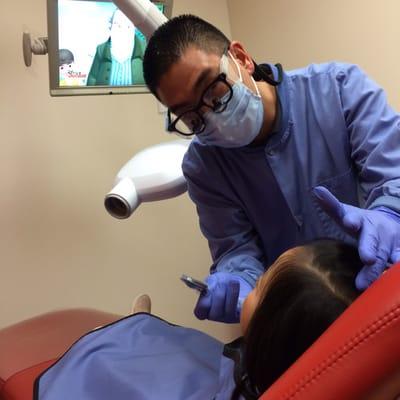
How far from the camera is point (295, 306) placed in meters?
0.74

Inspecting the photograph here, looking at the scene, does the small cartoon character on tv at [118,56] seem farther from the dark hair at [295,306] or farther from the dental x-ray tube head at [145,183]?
the dark hair at [295,306]

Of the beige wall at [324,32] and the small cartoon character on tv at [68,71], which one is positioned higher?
the beige wall at [324,32]

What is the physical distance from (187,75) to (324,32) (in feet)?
4.05

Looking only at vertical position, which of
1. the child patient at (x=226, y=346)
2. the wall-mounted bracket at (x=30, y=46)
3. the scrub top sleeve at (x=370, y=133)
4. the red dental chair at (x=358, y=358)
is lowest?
the child patient at (x=226, y=346)

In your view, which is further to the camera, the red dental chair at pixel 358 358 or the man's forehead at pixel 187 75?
the man's forehead at pixel 187 75

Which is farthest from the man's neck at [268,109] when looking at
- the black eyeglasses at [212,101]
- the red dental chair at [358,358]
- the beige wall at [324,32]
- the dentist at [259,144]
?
the beige wall at [324,32]

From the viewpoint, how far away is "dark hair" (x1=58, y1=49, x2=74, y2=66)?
1710 mm

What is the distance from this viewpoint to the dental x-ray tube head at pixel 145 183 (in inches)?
58.6

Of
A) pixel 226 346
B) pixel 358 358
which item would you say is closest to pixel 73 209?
pixel 226 346

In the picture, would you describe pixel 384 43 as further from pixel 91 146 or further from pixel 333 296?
pixel 333 296

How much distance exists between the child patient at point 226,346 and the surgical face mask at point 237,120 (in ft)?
1.27

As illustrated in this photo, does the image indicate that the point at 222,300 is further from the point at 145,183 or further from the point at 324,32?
the point at 324,32

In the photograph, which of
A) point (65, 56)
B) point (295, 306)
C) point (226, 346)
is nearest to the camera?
point (295, 306)

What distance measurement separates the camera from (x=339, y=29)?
2064 millimetres
